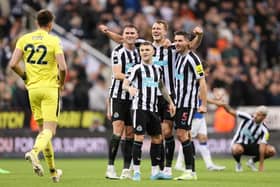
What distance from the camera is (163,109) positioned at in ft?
49.4

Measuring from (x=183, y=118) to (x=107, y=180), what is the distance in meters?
1.54

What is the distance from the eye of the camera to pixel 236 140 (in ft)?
60.5

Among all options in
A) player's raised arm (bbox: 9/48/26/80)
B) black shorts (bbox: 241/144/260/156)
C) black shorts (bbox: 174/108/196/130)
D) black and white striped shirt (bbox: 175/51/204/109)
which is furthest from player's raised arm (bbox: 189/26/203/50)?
black shorts (bbox: 241/144/260/156)

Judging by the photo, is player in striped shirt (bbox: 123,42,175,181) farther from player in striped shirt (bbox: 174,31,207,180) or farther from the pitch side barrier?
the pitch side barrier

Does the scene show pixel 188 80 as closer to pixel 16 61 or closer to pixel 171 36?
pixel 16 61

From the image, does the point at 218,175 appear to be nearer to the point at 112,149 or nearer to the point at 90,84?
the point at 112,149

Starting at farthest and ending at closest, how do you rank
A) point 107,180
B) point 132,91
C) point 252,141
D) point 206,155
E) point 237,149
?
1. point 206,155
2. point 252,141
3. point 237,149
4. point 107,180
5. point 132,91

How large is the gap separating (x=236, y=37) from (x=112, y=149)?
44.3ft

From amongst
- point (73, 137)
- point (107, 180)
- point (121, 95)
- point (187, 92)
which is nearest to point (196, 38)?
point (187, 92)

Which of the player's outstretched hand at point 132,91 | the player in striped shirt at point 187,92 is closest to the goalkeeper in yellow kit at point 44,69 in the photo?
the player's outstretched hand at point 132,91

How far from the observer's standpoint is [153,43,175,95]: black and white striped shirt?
1501 centimetres

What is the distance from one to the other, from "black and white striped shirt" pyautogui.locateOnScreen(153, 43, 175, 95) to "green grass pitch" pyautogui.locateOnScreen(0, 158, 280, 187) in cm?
154

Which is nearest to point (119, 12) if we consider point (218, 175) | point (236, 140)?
point (236, 140)

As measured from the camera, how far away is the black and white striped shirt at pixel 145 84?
1420 cm
